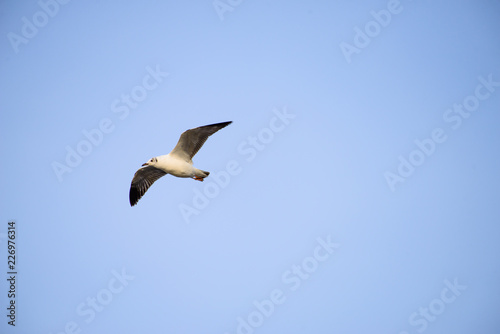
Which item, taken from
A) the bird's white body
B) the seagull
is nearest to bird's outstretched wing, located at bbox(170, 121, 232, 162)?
the seagull

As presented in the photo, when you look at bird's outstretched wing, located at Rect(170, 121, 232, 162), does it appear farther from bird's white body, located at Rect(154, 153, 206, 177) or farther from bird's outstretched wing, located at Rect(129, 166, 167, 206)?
bird's outstretched wing, located at Rect(129, 166, 167, 206)

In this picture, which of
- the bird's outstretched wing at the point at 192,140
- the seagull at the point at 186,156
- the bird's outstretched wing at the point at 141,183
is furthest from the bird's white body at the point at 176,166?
the bird's outstretched wing at the point at 141,183

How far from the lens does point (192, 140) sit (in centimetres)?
1262

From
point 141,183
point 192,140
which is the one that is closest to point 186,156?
point 192,140

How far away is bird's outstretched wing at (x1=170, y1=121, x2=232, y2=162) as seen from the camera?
12367 millimetres

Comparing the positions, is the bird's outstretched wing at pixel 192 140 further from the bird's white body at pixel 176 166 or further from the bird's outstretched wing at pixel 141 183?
the bird's outstretched wing at pixel 141 183

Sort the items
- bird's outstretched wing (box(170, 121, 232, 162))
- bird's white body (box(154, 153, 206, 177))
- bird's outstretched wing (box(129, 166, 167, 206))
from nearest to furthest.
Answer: bird's outstretched wing (box(170, 121, 232, 162)) → bird's white body (box(154, 153, 206, 177)) → bird's outstretched wing (box(129, 166, 167, 206))

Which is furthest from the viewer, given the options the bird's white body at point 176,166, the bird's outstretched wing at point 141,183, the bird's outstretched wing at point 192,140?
the bird's outstretched wing at point 141,183

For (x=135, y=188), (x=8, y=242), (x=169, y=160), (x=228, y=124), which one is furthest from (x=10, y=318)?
(x=228, y=124)

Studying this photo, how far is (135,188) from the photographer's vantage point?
1397cm

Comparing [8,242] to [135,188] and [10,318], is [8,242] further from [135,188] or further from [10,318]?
[135,188]

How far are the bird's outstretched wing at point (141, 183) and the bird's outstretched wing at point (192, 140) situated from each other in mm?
1189

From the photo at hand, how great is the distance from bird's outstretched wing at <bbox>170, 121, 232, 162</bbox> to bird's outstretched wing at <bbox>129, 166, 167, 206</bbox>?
119 centimetres

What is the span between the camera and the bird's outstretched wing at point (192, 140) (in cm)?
1237
